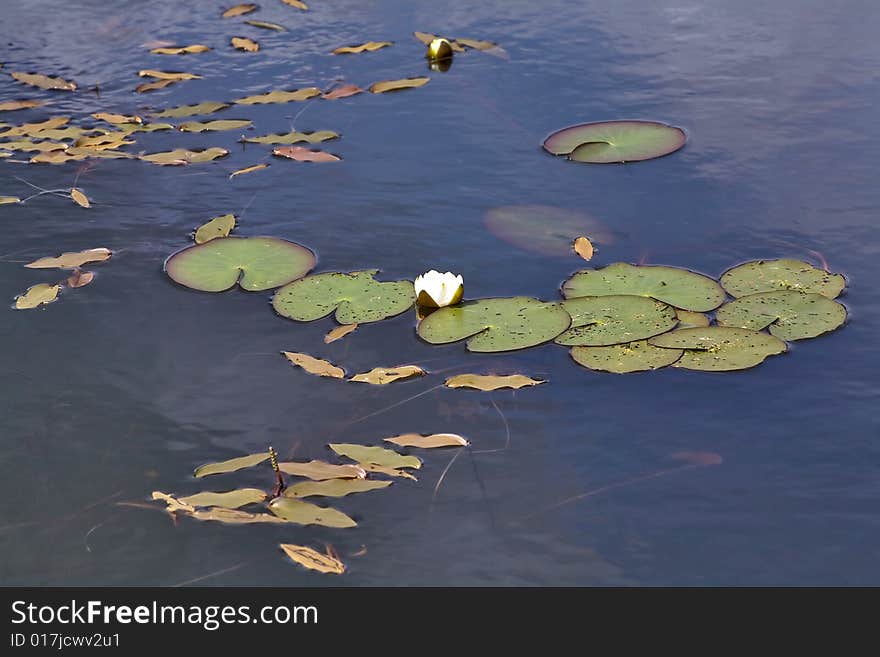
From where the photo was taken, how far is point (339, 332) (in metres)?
3.77

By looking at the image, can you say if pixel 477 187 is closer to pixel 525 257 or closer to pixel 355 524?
pixel 525 257

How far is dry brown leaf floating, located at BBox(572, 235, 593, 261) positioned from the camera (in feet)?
13.7

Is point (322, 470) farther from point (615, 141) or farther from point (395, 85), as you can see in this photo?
point (395, 85)

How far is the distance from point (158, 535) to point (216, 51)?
14.2 ft

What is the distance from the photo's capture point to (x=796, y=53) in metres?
5.96

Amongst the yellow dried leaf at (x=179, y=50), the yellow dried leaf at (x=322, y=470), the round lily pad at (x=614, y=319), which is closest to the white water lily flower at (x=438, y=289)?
the round lily pad at (x=614, y=319)

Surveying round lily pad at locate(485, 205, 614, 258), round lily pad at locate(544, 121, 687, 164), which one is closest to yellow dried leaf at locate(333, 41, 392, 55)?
round lily pad at locate(544, 121, 687, 164)

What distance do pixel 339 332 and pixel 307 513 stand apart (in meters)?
1.00

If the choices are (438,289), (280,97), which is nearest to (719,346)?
(438,289)

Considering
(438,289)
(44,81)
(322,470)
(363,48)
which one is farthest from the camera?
(363,48)

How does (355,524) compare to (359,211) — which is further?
(359,211)

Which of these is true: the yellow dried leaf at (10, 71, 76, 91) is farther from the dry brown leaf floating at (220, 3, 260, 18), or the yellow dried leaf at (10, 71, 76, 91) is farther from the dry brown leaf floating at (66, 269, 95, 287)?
the dry brown leaf floating at (66, 269, 95, 287)

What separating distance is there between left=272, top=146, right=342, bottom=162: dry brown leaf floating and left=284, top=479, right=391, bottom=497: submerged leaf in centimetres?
240
